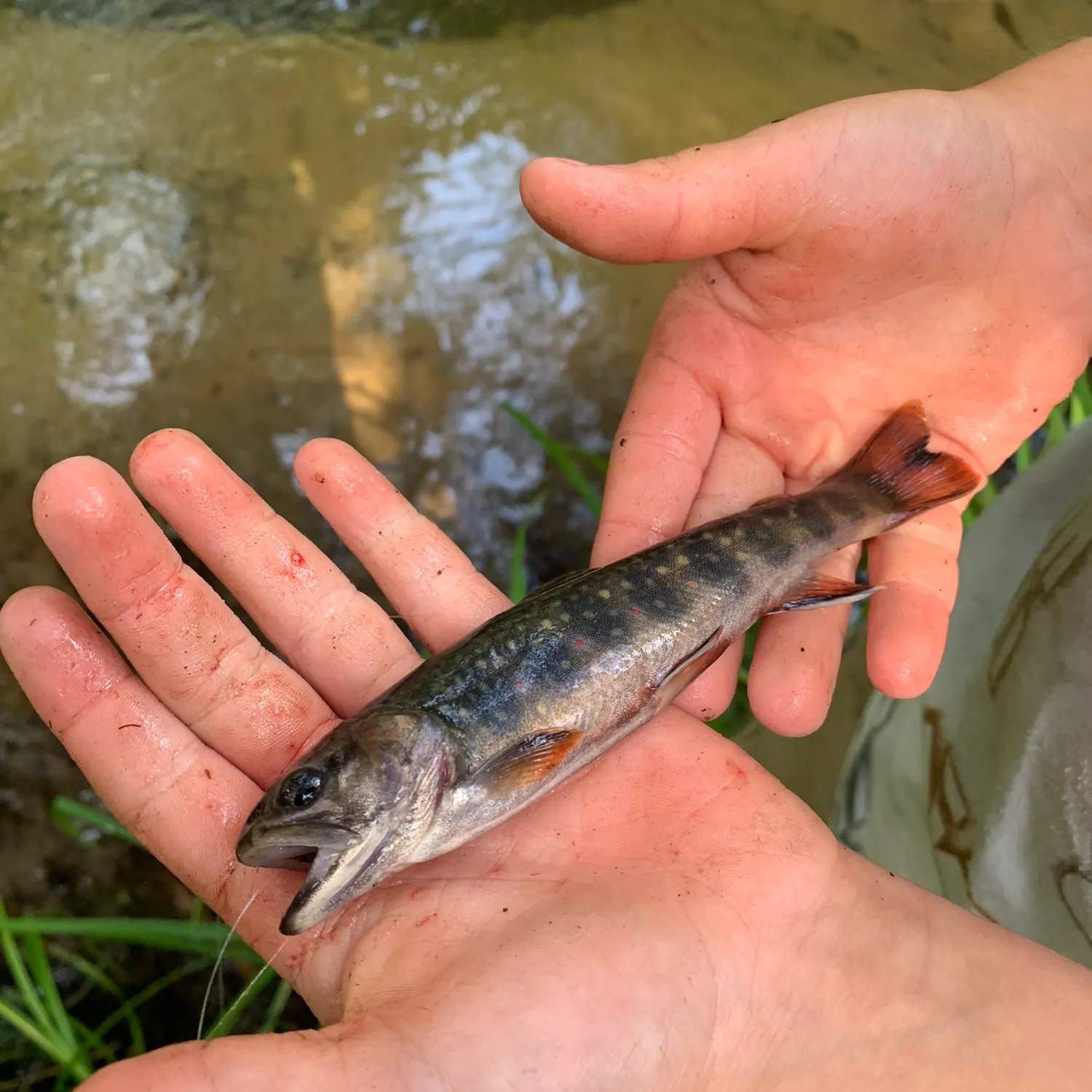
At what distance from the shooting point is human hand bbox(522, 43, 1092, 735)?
2885mm

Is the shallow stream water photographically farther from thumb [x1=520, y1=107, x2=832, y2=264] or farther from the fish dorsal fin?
thumb [x1=520, y1=107, x2=832, y2=264]

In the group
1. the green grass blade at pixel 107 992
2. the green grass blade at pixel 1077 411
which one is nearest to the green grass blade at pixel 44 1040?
the green grass blade at pixel 107 992

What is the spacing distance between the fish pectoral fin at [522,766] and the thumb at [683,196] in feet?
5.13

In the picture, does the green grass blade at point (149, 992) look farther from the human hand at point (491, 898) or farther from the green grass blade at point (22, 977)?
the human hand at point (491, 898)

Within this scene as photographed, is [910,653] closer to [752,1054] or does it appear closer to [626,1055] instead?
[752,1054]

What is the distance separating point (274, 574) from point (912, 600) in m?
2.15

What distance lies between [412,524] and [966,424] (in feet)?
7.19

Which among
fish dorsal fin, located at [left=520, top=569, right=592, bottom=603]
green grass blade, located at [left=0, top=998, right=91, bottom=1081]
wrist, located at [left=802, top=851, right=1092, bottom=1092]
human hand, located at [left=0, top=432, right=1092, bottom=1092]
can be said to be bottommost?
green grass blade, located at [left=0, top=998, right=91, bottom=1081]

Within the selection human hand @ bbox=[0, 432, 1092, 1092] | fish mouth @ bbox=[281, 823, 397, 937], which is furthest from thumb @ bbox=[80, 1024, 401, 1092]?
fish mouth @ bbox=[281, 823, 397, 937]

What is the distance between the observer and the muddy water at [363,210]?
17.0ft

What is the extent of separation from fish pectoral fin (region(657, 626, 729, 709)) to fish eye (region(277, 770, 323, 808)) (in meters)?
1.04

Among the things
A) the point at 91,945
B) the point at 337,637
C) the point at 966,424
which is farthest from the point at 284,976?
the point at 966,424

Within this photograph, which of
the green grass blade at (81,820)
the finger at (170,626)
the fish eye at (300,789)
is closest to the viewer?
the fish eye at (300,789)

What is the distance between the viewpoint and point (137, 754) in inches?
100
